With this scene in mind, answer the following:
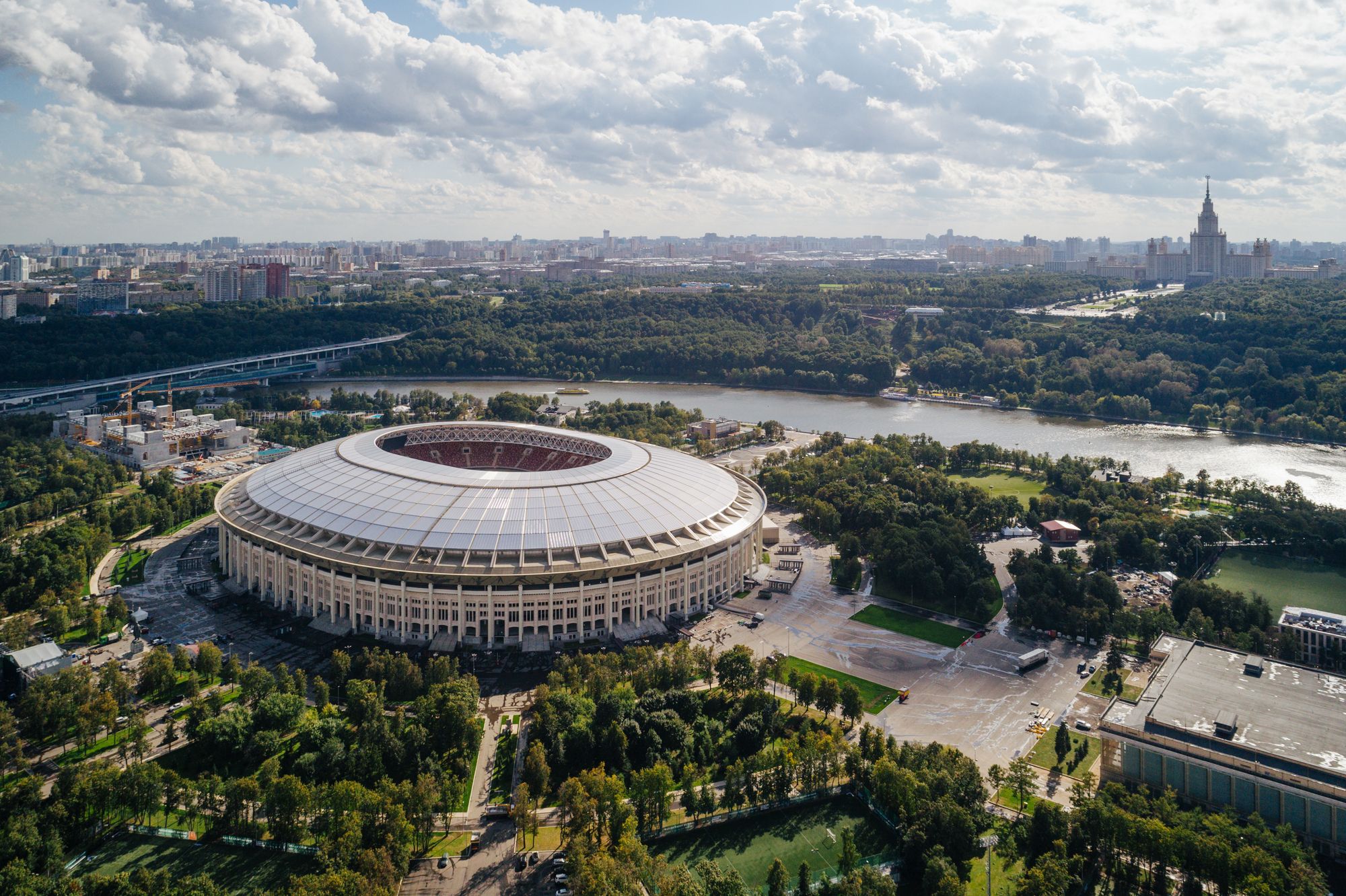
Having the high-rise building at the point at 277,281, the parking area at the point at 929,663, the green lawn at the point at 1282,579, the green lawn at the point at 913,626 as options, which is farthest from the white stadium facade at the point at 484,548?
the high-rise building at the point at 277,281

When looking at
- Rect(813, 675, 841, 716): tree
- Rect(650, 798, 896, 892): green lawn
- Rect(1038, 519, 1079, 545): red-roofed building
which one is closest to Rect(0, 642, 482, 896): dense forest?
Rect(650, 798, 896, 892): green lawn

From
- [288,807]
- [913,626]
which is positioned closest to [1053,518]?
[913,626]

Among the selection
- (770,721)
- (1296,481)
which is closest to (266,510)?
(770,721)

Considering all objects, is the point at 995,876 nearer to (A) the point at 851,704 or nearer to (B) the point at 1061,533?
(A) the point at 851,704

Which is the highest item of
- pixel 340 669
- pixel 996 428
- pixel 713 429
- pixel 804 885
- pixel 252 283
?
pixel 252 283

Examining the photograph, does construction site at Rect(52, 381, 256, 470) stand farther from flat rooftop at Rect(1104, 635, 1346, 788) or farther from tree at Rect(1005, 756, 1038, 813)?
flat rooftop at Rect(1104, 635, 1346, 788)

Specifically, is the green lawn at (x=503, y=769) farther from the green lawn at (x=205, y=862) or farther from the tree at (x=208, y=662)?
the tree at (x=208, y=662)
